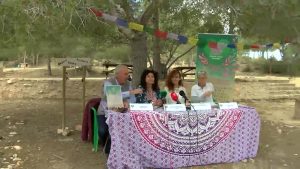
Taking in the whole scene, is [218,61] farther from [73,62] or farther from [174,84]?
[73,62]

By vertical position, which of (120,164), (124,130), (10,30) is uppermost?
(10,30)

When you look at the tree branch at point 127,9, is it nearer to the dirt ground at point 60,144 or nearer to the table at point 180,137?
the dirt ground at point 60,144

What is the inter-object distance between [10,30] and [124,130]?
187cm

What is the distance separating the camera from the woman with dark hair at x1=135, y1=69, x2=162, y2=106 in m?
5.37

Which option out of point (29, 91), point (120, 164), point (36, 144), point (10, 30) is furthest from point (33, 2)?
point (29, 91)

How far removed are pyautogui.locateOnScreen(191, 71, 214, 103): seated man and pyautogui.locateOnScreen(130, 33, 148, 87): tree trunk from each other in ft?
5.84

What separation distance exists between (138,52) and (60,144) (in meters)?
2.21

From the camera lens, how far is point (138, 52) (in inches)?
289

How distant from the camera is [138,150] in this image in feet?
15.6

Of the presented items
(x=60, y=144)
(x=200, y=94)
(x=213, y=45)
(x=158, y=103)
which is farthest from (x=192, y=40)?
(x=60, y=144)

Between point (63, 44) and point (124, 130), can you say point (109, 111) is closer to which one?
point (124, 130)

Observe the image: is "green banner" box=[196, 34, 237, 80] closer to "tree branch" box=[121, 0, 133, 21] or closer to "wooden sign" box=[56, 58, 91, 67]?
"tree branch" box=[121, 0, 133, 21]

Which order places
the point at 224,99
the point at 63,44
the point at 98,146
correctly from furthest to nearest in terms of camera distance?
1. the point at 63,44
2. the point at 224,99
3. the point at 98,146

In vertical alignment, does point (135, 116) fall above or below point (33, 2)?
below
